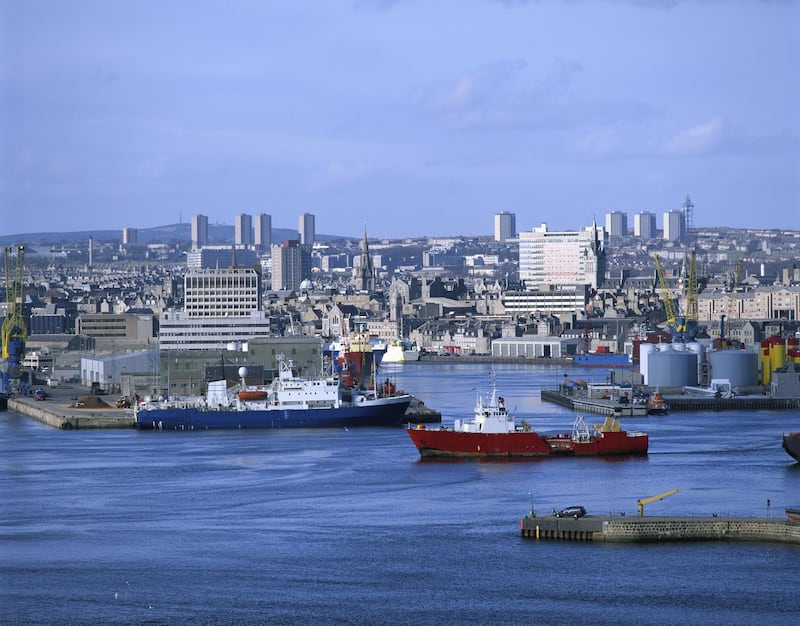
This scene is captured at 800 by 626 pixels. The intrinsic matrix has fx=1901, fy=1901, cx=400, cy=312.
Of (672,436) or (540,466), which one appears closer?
(540,466)

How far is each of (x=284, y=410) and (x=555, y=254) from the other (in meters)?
89.6

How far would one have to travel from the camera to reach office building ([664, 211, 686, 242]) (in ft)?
607

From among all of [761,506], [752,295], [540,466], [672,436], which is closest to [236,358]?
[672,436]

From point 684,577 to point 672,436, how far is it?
1569 cm

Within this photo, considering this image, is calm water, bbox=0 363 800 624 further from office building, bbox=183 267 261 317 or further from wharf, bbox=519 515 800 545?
office building, bbox=183 267 261 317

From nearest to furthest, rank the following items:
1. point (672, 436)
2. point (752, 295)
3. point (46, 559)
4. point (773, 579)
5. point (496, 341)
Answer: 1. point (773, 579)
2. point (46, 559)
3. point (672, 436)
4. point (496, 341)
5. point (752, 295)

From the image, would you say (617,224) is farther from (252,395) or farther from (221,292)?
(252,395)

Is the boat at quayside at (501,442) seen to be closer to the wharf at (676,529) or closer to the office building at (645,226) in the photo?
the wharf at (676,529)

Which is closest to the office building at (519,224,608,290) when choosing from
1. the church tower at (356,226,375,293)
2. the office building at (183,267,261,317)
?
the church tower at (356,226,375,293)

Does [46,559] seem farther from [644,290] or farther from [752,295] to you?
[644,290]

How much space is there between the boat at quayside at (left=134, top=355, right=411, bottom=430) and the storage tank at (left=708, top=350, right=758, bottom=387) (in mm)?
13124

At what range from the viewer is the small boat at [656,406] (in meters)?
41.9

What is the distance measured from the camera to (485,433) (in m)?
30.6

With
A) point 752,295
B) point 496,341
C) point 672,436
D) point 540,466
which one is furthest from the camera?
point 752,295
